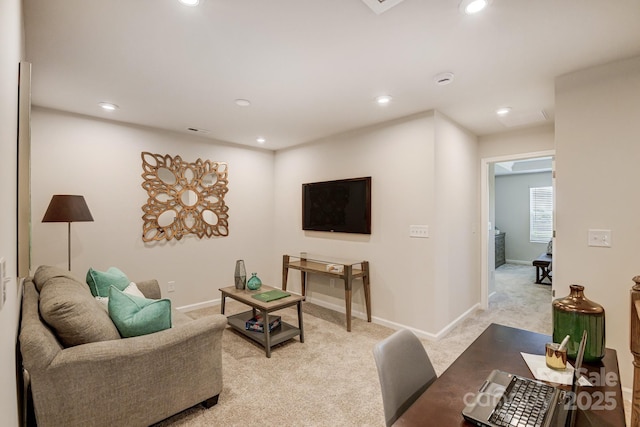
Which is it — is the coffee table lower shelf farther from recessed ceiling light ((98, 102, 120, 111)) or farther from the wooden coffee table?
recessed ceiling light ((98, 102, 120, 111))

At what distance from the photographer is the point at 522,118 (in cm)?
338

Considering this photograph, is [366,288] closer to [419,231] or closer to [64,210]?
[419,231]

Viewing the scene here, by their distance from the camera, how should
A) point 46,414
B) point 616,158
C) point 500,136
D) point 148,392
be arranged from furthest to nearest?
1. point 500,136
2. point 616,158
3. point 148,392
4. point 46,414

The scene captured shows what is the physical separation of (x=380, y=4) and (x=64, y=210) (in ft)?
10.3

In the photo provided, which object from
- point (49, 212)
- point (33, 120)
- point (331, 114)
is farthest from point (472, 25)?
point (33, 120)

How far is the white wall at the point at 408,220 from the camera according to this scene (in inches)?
126

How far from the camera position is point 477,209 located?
13.7ft

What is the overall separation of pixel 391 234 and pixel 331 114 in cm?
154

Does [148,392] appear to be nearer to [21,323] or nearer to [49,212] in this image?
[21,323]

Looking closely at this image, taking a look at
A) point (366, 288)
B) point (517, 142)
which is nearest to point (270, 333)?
point (366, 288)

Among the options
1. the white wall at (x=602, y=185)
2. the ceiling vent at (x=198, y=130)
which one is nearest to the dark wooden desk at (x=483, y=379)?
the white wall at (x=602, y=185)

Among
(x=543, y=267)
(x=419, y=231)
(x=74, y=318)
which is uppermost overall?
(x=419, y=231)

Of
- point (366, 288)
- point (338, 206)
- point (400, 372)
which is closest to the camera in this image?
point (400, 372)

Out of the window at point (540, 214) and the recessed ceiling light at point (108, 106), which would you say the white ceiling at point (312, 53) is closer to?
the recessed ceiling light at point (108, 106)
